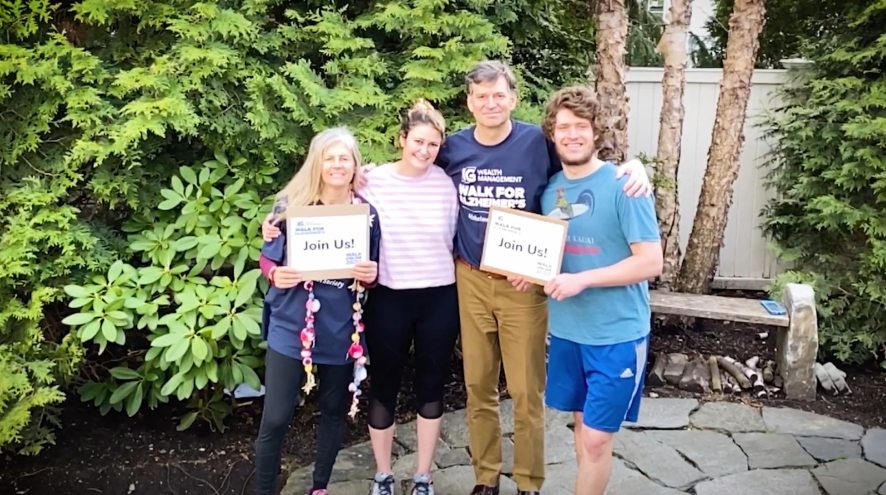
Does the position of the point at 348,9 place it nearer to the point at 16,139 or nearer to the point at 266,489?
the point at 16,139

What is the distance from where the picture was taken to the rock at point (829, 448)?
361cm

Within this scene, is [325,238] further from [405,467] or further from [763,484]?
[763,484]

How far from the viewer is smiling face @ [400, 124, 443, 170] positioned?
274cm

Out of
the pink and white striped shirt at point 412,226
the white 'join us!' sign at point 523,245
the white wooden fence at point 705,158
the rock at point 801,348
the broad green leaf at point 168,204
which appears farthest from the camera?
the white wooden fence at point 705,158

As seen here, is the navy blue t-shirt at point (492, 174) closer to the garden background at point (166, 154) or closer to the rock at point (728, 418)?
the garden background at point (166, 154)

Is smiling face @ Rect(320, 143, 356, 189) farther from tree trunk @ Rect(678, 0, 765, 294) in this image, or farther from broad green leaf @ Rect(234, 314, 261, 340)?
tree trunk @ Rect(678, 0, 765, 294)

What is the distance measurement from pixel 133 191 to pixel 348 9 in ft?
4.82

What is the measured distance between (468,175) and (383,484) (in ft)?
4.28

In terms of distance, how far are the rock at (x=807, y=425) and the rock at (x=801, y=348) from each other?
225 mm

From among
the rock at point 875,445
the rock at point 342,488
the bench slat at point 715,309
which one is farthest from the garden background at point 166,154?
the rock at point 875,445

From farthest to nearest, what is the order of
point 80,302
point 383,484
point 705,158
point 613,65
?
1. point 705,158
2. point 613,65
3. point 80,302
4. point 383,484

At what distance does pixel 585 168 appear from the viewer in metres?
2.61

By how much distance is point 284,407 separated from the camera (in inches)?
109

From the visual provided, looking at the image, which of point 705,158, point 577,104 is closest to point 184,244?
point 577,104
